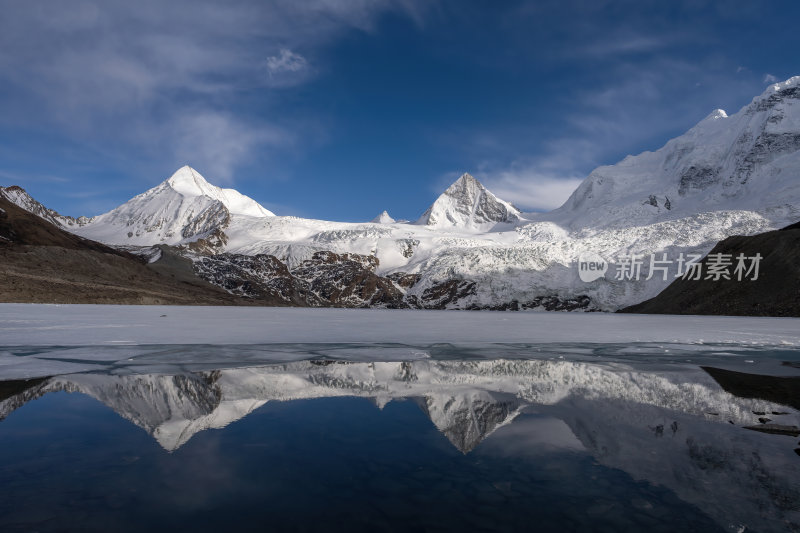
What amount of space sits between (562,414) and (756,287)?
101m

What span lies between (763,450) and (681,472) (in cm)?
181

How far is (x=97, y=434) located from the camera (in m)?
7.25

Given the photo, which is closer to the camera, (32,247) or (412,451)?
(412,451)

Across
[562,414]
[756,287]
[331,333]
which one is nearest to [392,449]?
[562,414]

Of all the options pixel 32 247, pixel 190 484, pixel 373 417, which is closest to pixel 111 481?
pixel 190 484

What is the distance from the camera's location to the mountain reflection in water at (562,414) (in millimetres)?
5484

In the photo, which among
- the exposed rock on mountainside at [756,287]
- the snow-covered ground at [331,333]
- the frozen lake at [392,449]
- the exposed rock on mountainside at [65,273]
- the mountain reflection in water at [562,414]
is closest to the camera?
the frozen lake at [392,449]

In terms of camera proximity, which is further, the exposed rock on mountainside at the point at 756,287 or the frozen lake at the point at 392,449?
the exposed rock on mountainside at the point at 756,287

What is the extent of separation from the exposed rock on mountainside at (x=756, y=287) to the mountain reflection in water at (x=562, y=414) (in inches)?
3422

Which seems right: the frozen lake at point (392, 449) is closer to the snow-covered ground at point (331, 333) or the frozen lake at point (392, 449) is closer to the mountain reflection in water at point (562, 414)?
the mountain reflection in water at point (562, 414)

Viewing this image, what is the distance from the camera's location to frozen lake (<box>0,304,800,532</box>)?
4.79 meters

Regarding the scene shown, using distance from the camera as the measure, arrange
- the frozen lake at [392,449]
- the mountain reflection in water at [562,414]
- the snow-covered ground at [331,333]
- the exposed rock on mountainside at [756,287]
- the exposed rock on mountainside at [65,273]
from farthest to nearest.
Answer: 1. the exposed rock on mountainside at [65,273]
2. the exposed rock on mountainside at [756,287]
3. the snow-covered ground at [331,333]
4. the mountain reflection in water at [562,414]
5. the frozen lake at [392,449]

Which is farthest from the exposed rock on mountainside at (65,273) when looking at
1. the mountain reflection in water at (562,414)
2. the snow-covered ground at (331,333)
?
the mountain reflection in water at (562,414)

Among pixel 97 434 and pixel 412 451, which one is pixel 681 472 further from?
pixel 97 434
